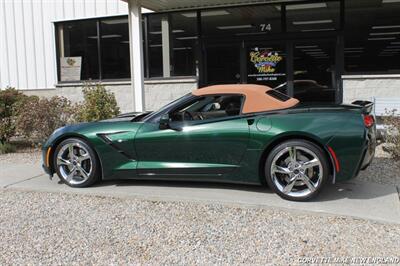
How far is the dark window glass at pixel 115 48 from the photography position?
13.2 m

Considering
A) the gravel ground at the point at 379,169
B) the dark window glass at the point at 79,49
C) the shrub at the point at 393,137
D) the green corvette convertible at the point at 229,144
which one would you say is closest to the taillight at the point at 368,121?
the green corvette convertible at the point at 229,144

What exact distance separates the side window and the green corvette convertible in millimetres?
13

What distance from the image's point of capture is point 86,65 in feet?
45.1

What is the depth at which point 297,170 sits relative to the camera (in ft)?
16.9

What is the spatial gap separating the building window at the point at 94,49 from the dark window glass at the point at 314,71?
485 centimetres

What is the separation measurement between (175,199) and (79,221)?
115 cm

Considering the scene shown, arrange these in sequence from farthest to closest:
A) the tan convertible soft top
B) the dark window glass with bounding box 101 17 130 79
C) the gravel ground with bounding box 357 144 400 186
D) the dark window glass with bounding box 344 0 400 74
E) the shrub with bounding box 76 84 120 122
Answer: the dark window glass with bounding box 101 17 130 79 < the dark window glass with bounding box 344 0 400 74 < the shrub with bounding box 76 84 120 122 < the gravel ground with bounding box 357 144 400 186 < the tan convertible soft top

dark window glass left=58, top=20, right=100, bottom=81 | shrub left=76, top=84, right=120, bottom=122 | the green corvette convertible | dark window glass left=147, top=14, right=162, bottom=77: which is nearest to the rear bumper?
the green corvette convertible

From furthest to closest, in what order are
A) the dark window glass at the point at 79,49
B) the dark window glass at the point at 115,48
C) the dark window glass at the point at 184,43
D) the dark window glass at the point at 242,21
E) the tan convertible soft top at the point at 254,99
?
1. the dark window glass at the point at 79,49
2. the dark window glass at the point at 115,48
3. the dark window glass at the point at 184,43
4. the dark window glass at the point at 242,21
5. the tan convertible soft top at the point at 254,99

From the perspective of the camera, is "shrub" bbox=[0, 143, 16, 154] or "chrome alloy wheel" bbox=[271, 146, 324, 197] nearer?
"chrome alloy wheel" bbox=[271, 146, 324, 197]

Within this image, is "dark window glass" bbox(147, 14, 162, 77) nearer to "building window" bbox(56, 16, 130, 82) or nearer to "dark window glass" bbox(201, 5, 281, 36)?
"building window" bbox(56, 16, 130, 82)

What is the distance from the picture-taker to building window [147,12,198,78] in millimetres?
12445

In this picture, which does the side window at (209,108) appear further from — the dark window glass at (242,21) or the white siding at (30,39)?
the white siding at (30,39)

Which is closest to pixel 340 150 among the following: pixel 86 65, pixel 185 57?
pixel 185 57
